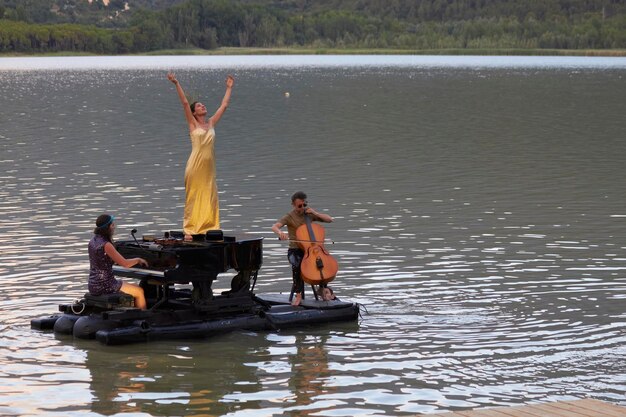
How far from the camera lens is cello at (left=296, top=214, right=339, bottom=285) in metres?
15.8

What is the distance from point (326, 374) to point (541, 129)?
120ft

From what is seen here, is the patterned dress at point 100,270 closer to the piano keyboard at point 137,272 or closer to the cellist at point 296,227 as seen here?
the piano keyboard at point 137,272

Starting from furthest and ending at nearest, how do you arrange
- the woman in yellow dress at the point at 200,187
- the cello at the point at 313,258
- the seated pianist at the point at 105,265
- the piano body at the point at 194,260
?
the cello at the point at 313,258 → the woman in yellow dress at the point at 200,187 → the seated pianist at the point at 105,265 → the piano body at the point at 194,260

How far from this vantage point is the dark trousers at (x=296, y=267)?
15.9 meters

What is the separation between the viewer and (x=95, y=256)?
14.7m

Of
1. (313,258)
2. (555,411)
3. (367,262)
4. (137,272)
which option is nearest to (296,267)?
(313,258)

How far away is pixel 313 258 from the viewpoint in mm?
15867

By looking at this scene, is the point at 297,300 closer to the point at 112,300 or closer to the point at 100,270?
the point at 112,300

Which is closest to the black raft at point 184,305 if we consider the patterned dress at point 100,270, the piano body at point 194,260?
the piano body at point 194,260

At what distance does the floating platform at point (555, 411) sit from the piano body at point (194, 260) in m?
4.28

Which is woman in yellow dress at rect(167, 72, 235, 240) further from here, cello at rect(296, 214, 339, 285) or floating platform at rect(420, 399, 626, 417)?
floating platform at rect(420, 399, 626, 417)

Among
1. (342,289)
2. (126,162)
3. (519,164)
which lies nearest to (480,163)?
(519,164)

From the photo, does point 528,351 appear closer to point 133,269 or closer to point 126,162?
point 133,269

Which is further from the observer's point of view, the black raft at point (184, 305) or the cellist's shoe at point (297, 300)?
the cellist's shoe at point (297, 300)
